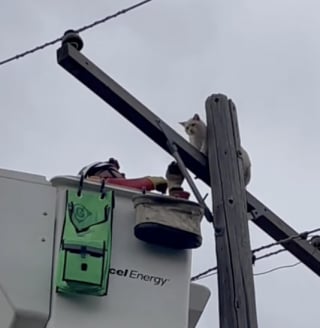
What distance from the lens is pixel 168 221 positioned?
3.69 metres

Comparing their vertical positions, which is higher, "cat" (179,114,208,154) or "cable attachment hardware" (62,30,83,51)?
"cable attachment hardware" (62,30,83,51)

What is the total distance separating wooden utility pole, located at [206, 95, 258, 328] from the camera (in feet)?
13.3

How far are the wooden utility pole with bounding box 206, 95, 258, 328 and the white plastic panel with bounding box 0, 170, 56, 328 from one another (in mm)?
897

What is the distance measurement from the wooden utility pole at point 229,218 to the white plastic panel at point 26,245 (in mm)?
897

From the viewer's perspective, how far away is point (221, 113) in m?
4.61

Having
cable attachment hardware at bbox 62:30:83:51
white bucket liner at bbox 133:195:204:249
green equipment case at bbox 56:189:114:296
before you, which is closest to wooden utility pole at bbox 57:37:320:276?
cable attachment hardware at bbox 62:30:83:51

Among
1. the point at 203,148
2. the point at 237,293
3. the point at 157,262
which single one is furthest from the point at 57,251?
the point at 203,148

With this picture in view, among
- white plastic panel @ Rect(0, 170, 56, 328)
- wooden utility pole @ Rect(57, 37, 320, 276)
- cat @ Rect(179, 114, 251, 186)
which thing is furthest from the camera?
cat @ Rect(179, 114, 251, 186)

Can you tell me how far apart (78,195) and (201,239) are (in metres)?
0.49

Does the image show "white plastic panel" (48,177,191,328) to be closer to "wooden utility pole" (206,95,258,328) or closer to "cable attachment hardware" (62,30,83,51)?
"wooden utility pole" (206,95,258,328)

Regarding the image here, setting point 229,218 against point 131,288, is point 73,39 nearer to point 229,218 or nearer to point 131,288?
point 229,218

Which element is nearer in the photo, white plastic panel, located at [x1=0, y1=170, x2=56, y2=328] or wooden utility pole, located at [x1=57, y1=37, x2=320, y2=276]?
white plastic panel, located at [x1=0, y1=170, x2=56, y2=328]

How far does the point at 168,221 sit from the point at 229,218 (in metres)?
0.63

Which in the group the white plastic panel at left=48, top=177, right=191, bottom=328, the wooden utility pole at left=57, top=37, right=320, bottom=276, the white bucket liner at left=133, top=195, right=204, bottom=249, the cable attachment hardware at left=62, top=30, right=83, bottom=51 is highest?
the cable attachment hardware at left=62, top=30, right=83, bottom=51
